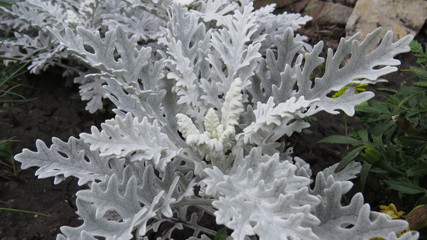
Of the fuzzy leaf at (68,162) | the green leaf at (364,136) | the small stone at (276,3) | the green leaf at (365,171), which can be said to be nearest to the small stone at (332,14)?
the small stone at (276,3)

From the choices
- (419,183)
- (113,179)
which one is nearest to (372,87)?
(419,183)

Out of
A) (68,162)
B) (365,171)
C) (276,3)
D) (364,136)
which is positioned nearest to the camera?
(68,162)

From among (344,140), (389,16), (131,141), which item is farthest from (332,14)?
(131,141)

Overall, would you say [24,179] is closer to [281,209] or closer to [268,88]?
[268,88]

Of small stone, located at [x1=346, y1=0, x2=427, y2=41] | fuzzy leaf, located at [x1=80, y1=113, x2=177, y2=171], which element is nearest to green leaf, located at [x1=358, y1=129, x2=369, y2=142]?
fuzzy leaf, located at [x1=80, y1=113, x2=177, y2=171]

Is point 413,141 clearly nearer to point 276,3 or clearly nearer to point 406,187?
point 406,187

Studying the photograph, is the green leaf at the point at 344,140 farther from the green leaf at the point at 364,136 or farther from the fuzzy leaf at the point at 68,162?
the fuzzy leaf at the point at 68,162

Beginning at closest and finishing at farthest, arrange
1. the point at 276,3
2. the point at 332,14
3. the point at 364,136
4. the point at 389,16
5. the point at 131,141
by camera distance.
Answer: the point at 131,141 < the point at 364,136 < the point at 389,16 < the point at 332,14 < the point at 276,3

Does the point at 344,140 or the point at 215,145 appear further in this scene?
the point at 344,140
